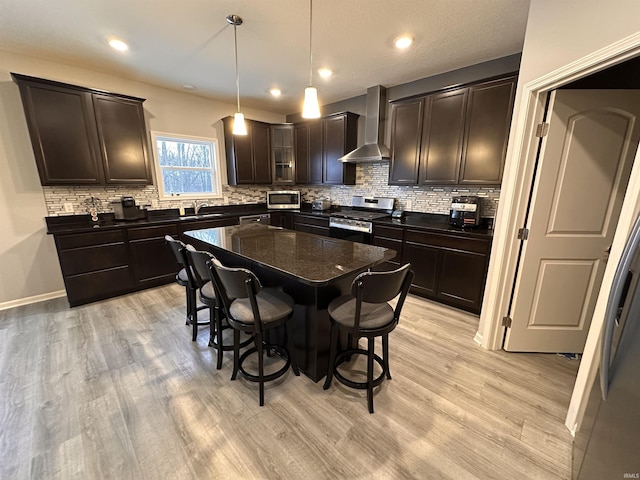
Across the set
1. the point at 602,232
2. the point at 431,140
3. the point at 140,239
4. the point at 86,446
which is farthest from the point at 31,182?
the point at 602,232

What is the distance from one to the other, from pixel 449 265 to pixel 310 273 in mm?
2071

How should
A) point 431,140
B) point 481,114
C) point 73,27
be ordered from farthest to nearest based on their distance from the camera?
point 431,140 < point 481,114 < point 73,27

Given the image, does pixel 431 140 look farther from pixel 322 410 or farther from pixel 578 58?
pixel 322 410

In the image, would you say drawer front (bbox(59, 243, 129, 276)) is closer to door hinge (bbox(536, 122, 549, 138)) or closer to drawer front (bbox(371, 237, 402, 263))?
drawer front (bbox(371, 237, 402, 263))

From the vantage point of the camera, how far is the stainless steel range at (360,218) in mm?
3679

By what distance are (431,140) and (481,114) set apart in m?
0.56

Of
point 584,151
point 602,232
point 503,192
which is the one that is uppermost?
point 584,151

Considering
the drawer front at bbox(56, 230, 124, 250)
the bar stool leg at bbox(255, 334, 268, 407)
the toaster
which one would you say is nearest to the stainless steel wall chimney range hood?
the toaster

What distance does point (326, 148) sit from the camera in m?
4.48

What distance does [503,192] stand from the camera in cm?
210

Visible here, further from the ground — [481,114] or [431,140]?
[481,114]

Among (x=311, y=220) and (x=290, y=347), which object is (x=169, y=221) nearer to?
(x=311, y=220)

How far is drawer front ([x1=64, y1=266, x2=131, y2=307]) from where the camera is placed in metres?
2.99

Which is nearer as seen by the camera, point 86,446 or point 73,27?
point 86,446
